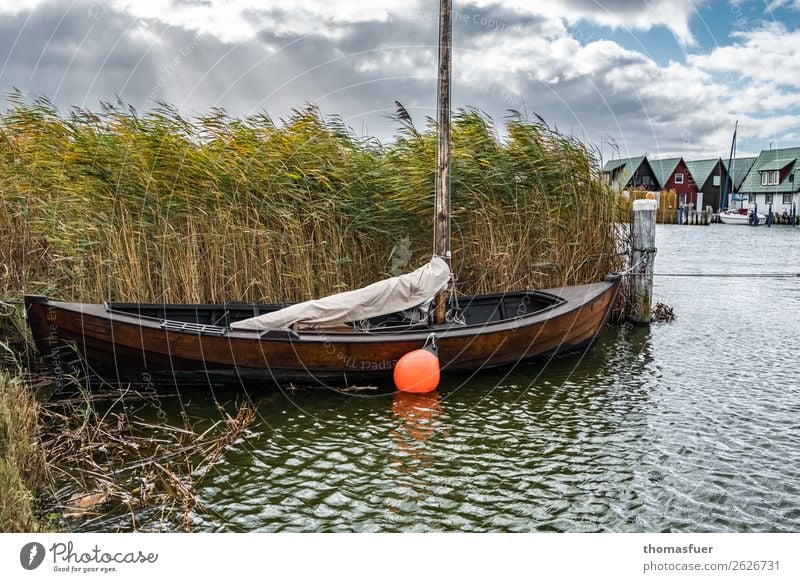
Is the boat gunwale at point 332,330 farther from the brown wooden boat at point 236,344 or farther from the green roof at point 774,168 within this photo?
the green roof at point 774,168

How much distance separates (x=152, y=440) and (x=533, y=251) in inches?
261

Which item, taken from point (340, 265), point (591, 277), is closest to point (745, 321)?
point (591, 277)

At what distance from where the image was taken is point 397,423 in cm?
645

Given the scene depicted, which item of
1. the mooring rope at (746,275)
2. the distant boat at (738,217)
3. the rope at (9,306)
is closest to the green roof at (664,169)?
the distant boat at (738,217)

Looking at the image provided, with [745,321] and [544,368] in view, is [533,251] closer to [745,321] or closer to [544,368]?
[544,368]

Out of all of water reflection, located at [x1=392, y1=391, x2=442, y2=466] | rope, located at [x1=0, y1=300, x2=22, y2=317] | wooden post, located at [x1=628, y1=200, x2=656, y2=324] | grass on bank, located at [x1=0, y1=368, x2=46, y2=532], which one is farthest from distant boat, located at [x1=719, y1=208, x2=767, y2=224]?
grass on bank, located at [x1=0, y1=368, x2=46, y2=532]

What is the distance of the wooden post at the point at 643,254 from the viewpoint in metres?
10.8

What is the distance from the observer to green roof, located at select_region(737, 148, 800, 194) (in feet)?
167

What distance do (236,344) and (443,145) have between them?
348 centimetres

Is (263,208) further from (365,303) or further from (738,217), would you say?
(738,217)

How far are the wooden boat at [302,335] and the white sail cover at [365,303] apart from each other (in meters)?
0.01

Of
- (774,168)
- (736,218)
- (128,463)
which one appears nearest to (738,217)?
(736,218)

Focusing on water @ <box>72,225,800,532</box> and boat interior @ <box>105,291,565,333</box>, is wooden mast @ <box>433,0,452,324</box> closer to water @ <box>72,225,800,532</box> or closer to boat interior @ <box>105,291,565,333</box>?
boat interior @ <box>105,291,565,333</box>

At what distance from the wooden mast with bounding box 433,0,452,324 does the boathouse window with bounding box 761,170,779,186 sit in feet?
173
